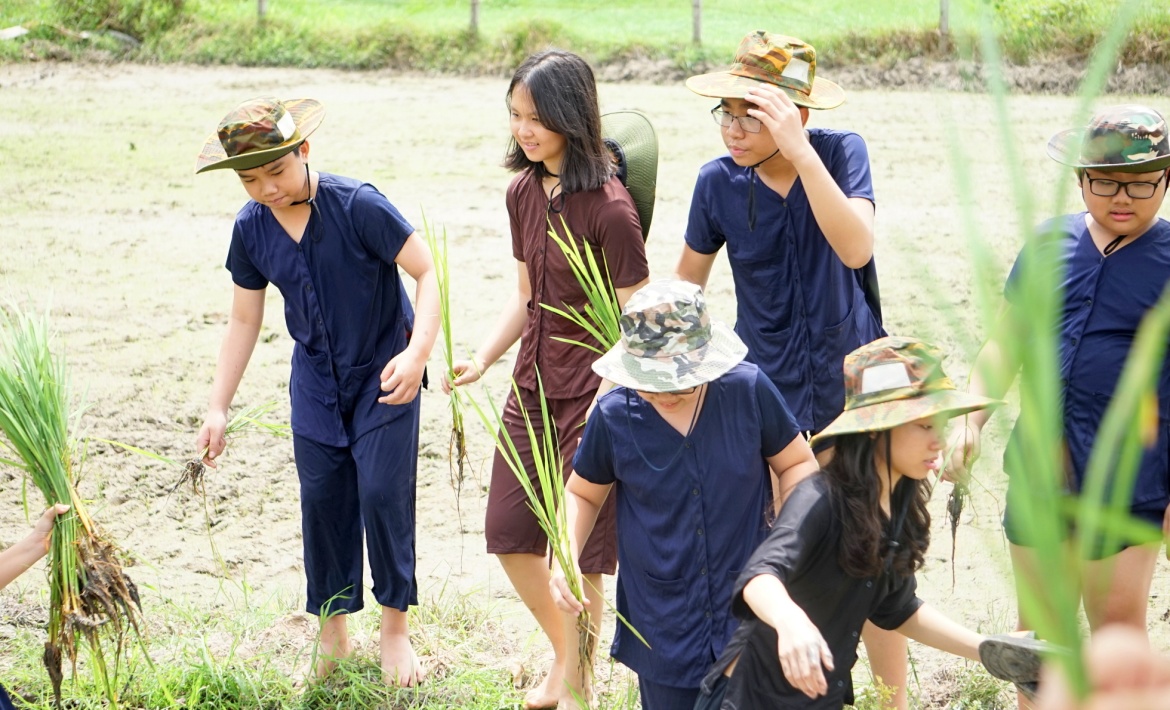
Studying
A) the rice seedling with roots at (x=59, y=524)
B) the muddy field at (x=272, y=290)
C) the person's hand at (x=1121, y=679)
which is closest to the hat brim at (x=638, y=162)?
the muddy field at (x=272, y=290)

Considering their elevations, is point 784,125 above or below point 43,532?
above

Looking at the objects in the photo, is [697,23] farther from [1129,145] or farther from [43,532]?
[43,532]

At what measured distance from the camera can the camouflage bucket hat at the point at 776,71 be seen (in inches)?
123

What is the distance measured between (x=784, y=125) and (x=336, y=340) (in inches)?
52.0

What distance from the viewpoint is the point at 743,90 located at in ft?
9.86

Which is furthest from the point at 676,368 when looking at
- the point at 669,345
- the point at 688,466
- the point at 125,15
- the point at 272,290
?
the point at 125,15

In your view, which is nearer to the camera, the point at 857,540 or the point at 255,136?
the point at 857,540

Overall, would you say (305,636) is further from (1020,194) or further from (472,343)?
(1020,194)

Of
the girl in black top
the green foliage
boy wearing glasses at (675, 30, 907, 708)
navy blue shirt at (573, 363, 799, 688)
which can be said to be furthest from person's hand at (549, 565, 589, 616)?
the green foliage

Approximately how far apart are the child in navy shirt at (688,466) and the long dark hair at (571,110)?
656 mm

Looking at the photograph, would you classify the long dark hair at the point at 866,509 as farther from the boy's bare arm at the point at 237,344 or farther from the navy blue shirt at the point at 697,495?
the boy's bare arm at the point at 237,344

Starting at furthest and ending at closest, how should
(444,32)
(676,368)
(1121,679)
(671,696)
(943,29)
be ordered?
(444,32)
(943,29)
(671,696)
(676,368)
(1121,679)

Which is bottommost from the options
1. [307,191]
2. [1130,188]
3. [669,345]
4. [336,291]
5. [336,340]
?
[336,340]

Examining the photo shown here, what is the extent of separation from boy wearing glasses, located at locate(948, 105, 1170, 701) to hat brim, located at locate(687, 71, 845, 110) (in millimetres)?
593
